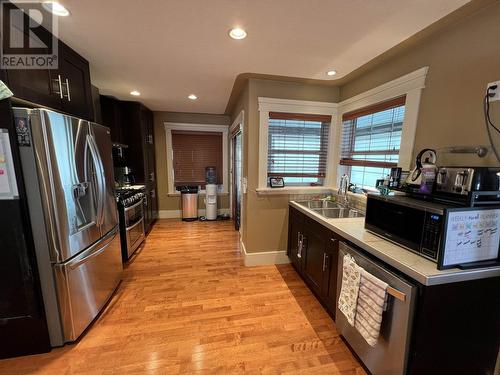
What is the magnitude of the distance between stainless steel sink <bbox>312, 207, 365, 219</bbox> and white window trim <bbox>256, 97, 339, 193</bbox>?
0.40 m

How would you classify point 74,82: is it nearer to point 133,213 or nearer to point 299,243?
point 133,213

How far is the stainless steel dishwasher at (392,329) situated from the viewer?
1101 millimetres

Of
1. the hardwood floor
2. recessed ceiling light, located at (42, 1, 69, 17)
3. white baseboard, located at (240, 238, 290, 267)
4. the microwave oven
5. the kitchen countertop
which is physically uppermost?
recessed ceiling light, located at (42, 1, 69, 17)

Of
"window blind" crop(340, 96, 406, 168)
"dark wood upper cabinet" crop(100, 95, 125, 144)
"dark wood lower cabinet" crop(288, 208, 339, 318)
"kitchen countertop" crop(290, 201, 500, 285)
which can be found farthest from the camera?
"dark wood upper cabinet" crop(100, 95, 125, 144)

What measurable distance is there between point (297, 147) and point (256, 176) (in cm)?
70

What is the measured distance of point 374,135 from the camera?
2.28 metres

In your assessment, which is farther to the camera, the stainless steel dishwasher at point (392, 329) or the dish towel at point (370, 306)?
the dish towel at point (370, 306)

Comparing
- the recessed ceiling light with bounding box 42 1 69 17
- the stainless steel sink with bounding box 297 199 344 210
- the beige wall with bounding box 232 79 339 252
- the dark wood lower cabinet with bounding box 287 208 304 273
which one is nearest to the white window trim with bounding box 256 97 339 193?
the beige wall with bounding box 232 79 339 252

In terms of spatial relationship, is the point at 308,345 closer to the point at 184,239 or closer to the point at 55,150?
the point at 55,150

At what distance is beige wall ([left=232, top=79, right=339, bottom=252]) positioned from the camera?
2527 millimetres

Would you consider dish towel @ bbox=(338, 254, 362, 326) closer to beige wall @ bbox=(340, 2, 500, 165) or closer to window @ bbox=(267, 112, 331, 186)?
beige wall @ bbox=(340, 2, 500, 165)

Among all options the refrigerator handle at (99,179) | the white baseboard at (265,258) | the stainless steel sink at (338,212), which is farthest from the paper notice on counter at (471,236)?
the refrigerator handle at (99,179)

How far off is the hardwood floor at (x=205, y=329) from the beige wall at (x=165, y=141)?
2.20m

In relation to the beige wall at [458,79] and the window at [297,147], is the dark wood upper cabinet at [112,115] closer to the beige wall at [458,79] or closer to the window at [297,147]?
the window at [297,147]
